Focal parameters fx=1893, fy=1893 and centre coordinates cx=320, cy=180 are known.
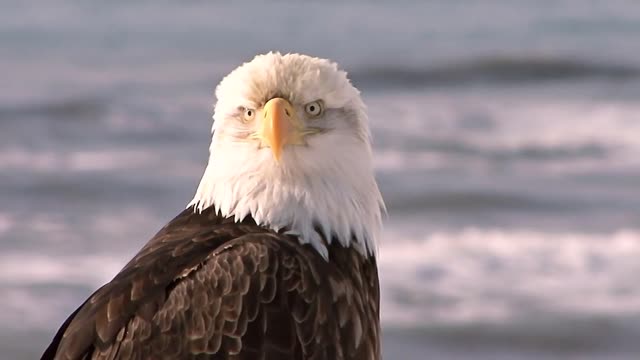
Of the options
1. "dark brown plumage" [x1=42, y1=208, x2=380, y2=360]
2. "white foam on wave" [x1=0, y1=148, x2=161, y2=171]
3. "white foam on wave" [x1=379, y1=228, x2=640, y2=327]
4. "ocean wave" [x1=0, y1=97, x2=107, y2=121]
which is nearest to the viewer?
"dark brown plumage" [x1=42, y1=208, x2=380, y2=360]

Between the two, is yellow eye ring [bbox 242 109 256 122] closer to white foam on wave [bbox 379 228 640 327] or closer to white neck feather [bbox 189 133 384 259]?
white neck feather [bbox 189 133 384 259]

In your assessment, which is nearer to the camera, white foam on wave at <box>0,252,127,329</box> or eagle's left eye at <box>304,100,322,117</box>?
eagle's left eye at <box>304,100,322,117</box>

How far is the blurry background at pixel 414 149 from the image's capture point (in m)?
9.04

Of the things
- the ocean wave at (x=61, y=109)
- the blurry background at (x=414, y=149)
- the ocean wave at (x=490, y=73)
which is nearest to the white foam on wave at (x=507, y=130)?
the blurry background at (x=414, y=149)

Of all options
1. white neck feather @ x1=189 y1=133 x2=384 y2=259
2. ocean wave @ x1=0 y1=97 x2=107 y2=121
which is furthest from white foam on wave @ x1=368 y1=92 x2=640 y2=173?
white neck feather @ x1=189 y1=133 x2=384 y2=259

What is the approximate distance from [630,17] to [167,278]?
13.8 metres

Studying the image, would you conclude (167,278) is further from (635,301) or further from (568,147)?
(568,147)

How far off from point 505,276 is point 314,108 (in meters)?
4.23

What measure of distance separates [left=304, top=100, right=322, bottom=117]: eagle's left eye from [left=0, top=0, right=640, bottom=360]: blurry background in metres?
3.41

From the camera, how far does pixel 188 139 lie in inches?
502

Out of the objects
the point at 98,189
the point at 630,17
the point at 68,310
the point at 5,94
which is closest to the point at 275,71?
the point at 68,310

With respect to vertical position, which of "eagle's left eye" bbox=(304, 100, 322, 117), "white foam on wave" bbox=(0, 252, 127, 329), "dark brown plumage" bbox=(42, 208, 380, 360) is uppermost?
"white foam on wave" bbox=(0, 252, 127, 329)

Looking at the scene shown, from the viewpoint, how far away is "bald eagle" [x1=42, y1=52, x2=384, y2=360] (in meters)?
5.07

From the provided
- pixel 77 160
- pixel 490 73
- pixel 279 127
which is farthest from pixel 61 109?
pixel 279 127
